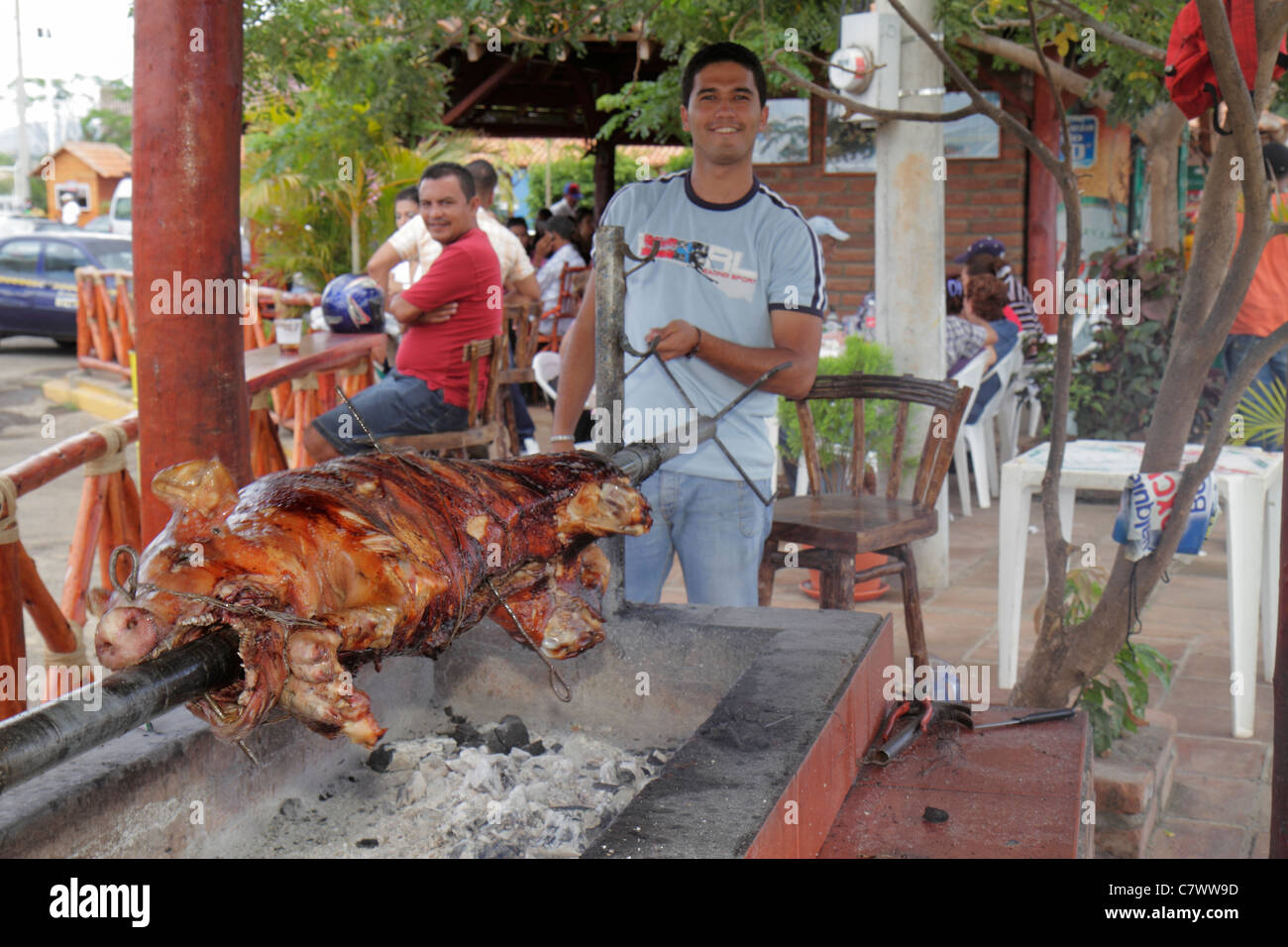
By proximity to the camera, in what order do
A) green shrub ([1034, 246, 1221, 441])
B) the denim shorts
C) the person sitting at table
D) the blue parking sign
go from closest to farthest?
1. the denim shorts
2. green shrub ([1034, 246, 1221, 441])
3. the person sitting at table
4. the blue parking sign

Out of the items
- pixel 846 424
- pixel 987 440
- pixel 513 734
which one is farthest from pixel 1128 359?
pixel 513 734

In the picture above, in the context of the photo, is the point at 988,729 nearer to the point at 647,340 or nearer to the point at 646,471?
the point at 646,471

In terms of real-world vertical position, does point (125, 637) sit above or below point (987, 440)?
above

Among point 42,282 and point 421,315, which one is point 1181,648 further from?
point 42,282

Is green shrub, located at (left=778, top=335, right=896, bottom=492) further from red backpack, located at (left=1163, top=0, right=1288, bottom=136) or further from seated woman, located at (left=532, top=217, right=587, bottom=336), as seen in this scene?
seated woman, located at (left=532, top=217, right=587, bottom=336)

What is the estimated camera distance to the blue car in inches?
664

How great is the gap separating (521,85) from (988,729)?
1658 cm

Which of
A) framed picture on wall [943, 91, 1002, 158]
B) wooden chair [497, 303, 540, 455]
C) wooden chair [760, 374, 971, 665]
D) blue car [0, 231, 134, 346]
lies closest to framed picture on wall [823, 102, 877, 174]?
framed picture on wall [943, 91, 1002, 158]

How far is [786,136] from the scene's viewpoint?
11320mm

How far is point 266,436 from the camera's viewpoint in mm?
6230

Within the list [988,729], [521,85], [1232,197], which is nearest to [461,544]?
[988,729]

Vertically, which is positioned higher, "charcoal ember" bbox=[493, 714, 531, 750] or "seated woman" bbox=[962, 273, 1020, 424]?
"seated woman" bbox=[962, 273, 1020, 424]

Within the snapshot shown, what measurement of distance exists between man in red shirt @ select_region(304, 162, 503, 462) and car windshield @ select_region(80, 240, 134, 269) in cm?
1259

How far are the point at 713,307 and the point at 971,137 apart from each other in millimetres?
8508
